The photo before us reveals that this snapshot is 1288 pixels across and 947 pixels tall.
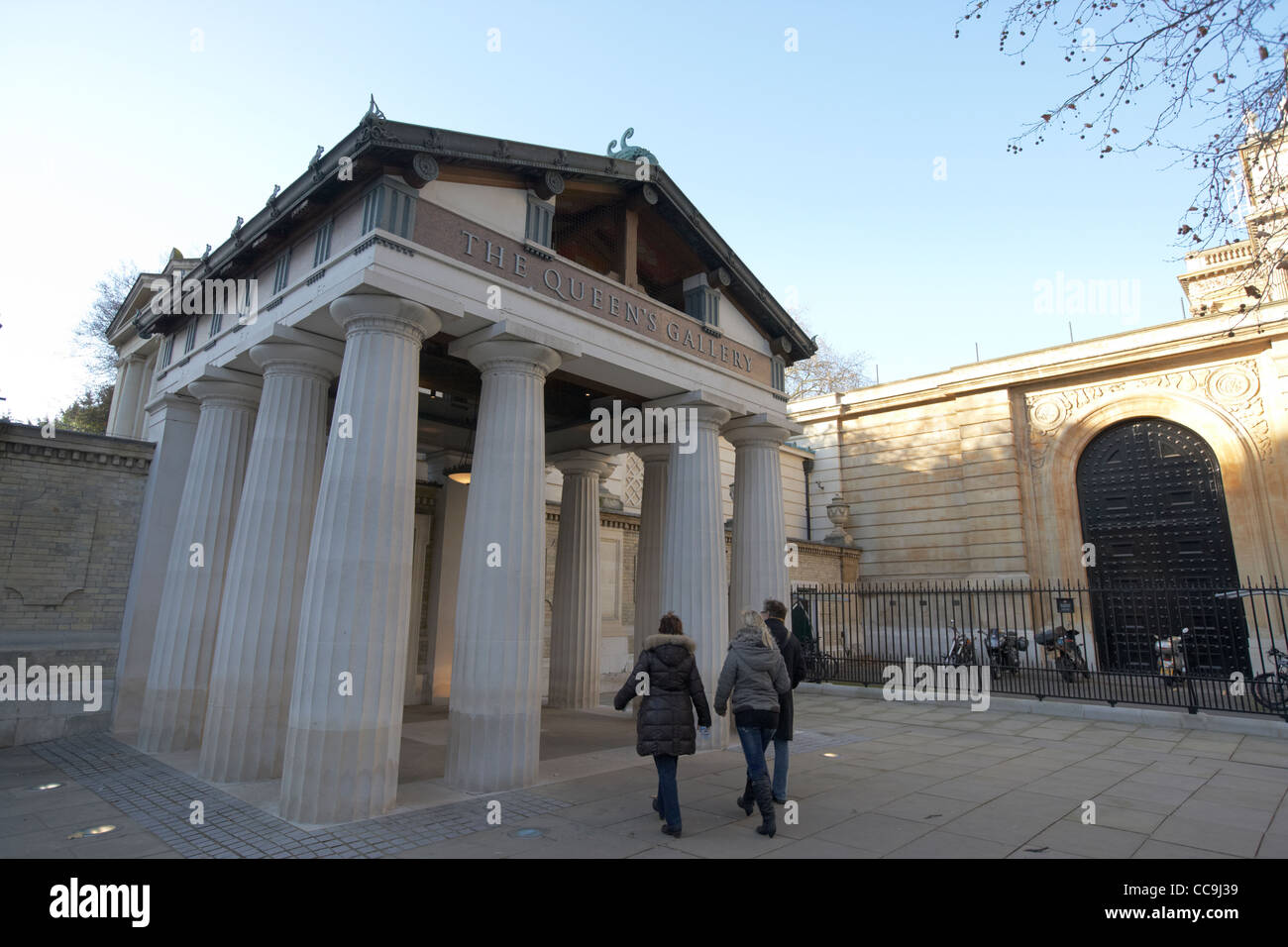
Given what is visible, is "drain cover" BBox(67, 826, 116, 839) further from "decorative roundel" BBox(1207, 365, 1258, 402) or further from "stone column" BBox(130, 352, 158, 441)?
"decorative roundel" BBox(1207, 365, 1258, 402)

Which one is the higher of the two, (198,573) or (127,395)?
(127,395)

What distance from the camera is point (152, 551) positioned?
35.4ft

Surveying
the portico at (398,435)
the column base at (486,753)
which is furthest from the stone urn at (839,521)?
the column base at (486,753)

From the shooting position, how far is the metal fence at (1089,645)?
13.5 meters

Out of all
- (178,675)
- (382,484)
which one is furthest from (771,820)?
(178,675)

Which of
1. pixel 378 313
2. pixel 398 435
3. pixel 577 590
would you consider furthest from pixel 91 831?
pixel 577 590

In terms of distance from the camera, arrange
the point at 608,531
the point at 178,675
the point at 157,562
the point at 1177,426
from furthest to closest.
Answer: the point at 1177,426
the point at 608,531
the point at 157,562
the point at 178,675

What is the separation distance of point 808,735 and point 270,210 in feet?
36.1

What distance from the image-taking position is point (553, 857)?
17.1 ft

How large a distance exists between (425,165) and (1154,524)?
937 inches

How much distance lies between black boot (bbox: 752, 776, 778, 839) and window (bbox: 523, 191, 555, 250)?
6.80 meters

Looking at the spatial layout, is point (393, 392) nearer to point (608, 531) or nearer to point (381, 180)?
point (381, 180)

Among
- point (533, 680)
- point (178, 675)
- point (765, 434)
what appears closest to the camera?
point (533, 680)

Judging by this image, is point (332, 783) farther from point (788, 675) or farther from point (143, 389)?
point (143, 389)
